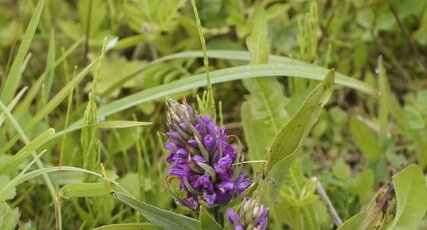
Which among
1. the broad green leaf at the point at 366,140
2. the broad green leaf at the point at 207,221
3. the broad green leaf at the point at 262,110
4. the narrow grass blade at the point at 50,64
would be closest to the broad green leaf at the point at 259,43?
the broad green leaf at the point at 262,110

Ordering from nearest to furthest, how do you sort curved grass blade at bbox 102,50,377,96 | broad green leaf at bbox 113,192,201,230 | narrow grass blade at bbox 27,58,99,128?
broad green leaf at bbox 113,192,201,230
narrow grass blade at bbox 27,58,99,128
curved grass blade at bbox 102,50,377,96

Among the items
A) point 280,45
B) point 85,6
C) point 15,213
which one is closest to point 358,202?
point 280,45

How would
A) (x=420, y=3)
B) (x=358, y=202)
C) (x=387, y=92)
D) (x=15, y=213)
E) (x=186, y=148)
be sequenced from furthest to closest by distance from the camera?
(x=420, y=3) → (x=387, y=92) → (x=358, y=202) → (x=15, y=213) → (x=186, y=148)

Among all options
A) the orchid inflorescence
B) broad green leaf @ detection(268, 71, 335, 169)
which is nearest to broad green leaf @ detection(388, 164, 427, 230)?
broad green leaf @ detection(268, 71, 335, 169)

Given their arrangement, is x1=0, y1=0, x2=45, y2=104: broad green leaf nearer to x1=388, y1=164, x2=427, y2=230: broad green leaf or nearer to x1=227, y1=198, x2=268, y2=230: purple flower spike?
x1=227, y1=198, x2=268, y2=230: purple flower spike

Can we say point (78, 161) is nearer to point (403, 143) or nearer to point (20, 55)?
point (20, 55)

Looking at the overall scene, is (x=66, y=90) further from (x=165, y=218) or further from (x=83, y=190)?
(x=165, y=218)
